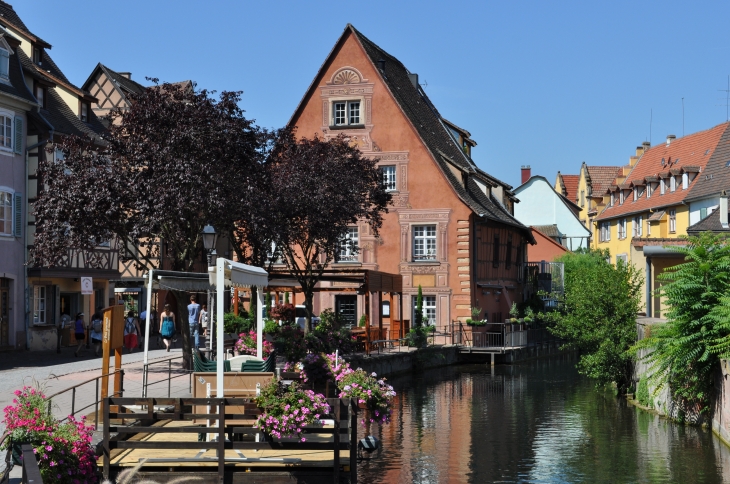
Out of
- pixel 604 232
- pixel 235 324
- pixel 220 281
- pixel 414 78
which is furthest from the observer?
pixel 604 232

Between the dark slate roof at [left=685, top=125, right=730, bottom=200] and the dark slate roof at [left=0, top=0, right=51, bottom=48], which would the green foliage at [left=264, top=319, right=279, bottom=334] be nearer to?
the dark slate roof at [left=0, top=0, right=51, bottom=48]

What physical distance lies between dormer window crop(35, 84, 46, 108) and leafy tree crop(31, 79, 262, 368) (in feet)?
39.1

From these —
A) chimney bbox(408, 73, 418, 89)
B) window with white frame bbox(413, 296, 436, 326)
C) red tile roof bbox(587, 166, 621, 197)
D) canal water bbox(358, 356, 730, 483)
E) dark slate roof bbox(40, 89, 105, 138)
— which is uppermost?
chimney bbox(408, 73, 418, 89)

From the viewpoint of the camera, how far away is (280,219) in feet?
108

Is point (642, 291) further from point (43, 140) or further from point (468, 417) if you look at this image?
point (43, 140)

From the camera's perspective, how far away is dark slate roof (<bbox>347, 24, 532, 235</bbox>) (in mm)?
47688

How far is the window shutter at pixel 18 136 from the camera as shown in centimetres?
3566

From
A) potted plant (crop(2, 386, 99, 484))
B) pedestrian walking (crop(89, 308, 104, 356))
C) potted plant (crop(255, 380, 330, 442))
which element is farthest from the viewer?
pedestrian walking (crop(89, 308, 104, 356))

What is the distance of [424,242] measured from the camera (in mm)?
47750

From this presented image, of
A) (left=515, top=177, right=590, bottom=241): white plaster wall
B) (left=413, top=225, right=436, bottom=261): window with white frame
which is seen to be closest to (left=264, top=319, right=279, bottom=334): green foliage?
(left=413, top=225, right=436, bottom=261): window with white frame

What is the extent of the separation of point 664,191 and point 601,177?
2815 centimetres

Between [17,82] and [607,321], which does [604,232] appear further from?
[17,82]

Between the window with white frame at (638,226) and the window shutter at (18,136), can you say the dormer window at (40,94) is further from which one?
the window with white frame at (638,226)

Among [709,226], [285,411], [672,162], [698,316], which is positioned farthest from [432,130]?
[285,411]
